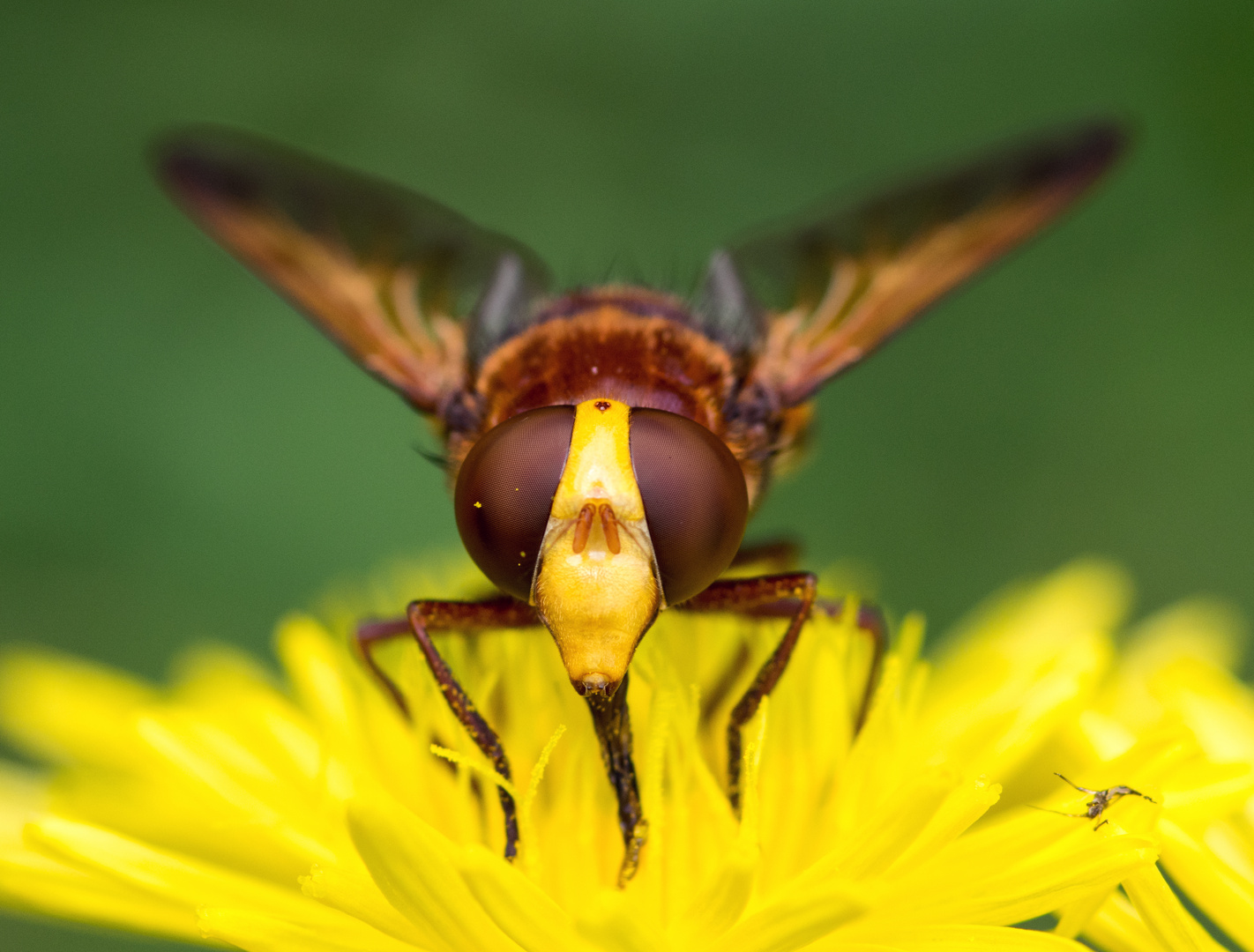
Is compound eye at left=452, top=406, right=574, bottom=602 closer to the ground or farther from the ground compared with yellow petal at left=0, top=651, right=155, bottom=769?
closer to the ground

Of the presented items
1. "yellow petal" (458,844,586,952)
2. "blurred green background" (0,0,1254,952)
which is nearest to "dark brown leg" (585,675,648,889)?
"yellow petal" (458,844,586,952)

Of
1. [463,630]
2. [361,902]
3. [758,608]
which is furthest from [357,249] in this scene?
[361,902]

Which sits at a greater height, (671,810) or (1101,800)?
(671,810)

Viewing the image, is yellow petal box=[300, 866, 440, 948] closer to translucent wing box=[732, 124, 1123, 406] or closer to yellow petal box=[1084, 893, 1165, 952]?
yellow petal box=[1084, 893, 1165, 952]

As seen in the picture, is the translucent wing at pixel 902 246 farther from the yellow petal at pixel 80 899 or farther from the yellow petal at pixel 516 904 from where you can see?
the yellow petal at pixel 80 899

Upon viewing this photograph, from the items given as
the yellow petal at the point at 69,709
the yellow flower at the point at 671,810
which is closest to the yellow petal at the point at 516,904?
the yellow flower at the point at 671,810

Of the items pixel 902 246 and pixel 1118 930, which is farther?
pixel 902 246

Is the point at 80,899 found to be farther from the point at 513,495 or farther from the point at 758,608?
the point at 758,608
